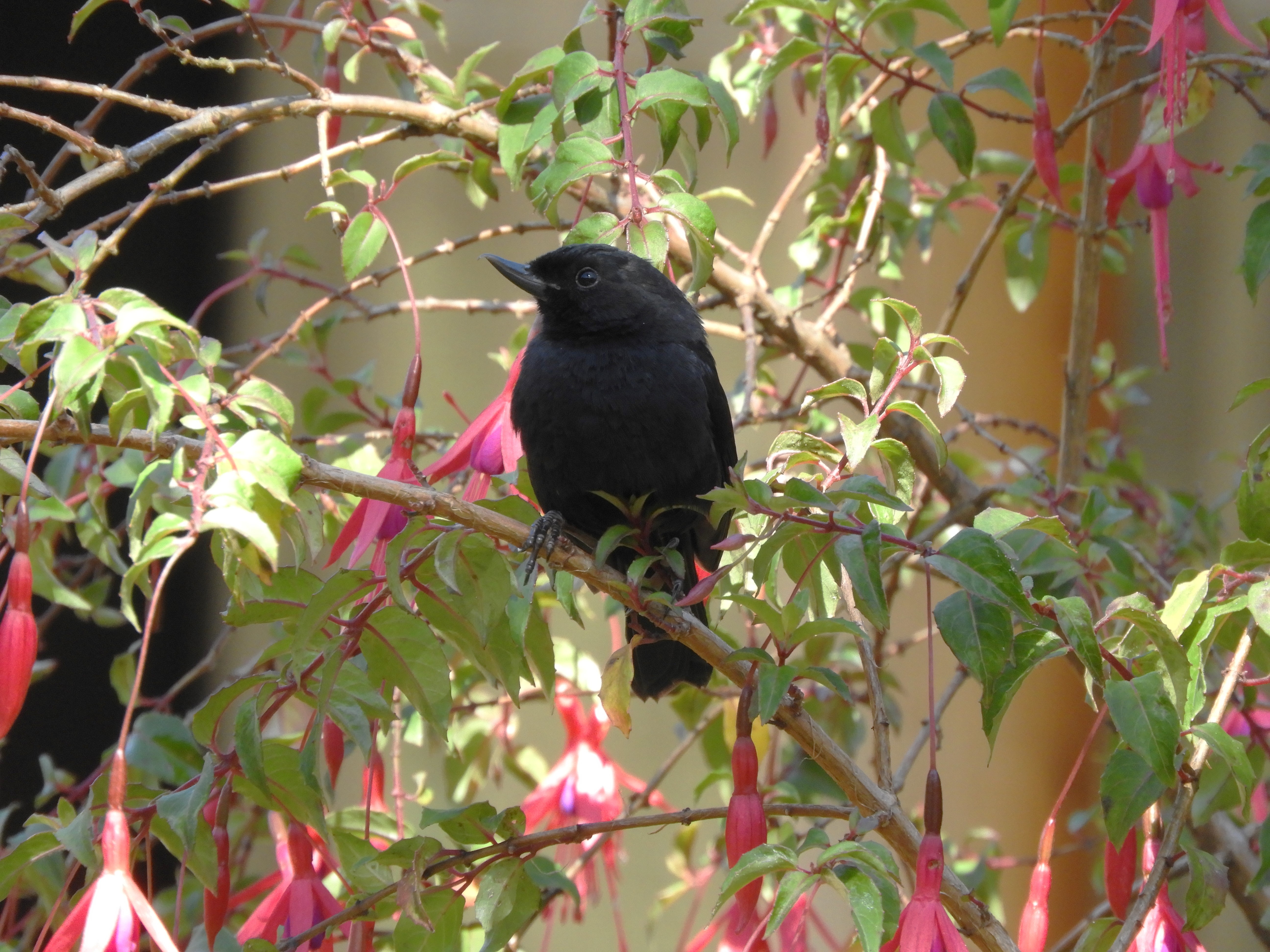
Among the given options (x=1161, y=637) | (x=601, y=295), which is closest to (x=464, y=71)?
(x=601, y=295)

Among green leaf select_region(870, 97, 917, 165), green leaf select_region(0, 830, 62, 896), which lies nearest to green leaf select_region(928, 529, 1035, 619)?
green leaf select_region(0, 830, 62, 896)

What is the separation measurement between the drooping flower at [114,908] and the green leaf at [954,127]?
1.49 m

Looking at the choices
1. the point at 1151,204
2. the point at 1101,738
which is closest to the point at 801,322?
the point at 1151,204

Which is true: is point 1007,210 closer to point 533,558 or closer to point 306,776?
point 533,558

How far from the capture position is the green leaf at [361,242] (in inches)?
60.5

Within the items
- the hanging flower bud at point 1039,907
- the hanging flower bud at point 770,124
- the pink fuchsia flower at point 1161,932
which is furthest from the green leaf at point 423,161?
the pink fuchsia flower at point 1161,932

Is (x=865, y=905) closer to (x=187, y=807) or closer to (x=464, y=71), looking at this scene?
(x=187, y=807)

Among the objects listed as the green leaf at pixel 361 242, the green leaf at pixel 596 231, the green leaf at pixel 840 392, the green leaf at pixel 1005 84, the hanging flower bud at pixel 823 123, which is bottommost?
the green leaf at pixel 840 392

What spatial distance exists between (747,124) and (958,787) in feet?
7.38

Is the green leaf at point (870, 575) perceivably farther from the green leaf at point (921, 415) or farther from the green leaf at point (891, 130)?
the green leaf at point (891, 130)

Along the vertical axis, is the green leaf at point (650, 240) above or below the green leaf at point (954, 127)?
below

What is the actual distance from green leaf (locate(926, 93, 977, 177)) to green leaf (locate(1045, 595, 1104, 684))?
37.7 inches

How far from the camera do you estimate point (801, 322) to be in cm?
203

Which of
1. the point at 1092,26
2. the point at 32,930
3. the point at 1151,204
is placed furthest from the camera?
the point at 1092,26
